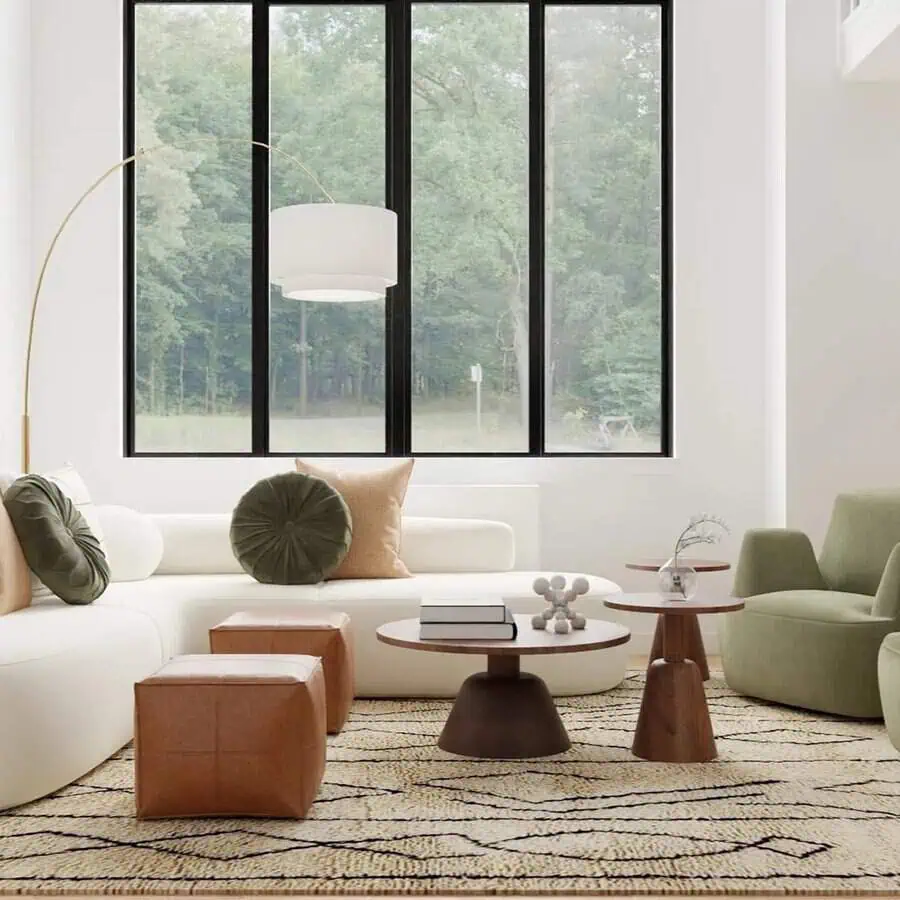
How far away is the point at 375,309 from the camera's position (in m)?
6.32

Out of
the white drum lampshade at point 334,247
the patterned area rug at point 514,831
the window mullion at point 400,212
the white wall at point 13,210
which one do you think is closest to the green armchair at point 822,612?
the patterned area rug at point 514,831

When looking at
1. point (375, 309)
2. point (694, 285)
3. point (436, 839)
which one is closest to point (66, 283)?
point (375, 309)

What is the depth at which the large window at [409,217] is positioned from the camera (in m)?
6.27

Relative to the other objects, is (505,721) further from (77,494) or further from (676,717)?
(77,494)

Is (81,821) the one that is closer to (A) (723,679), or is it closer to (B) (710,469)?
(A) (723,679)

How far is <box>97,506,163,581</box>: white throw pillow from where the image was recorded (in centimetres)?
502

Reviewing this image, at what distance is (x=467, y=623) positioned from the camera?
374 centimetres

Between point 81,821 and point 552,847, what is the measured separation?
1.19 metres

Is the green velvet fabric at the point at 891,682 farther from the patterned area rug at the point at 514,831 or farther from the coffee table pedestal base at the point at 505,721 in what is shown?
the coffee table pedestal base at the point at 505,721

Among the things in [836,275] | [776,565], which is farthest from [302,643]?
[836,275]

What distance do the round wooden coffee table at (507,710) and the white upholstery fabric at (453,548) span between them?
1.49 m

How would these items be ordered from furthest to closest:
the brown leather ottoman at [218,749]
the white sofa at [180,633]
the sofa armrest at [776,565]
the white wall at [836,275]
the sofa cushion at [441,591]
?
the white wall at [836,275]
the sofa armrest at [776,565]
the sofa cushion at [441,591]
the white sofa at [180,633]
the brown leather ottoman at [218,749]

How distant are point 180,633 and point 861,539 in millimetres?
2682

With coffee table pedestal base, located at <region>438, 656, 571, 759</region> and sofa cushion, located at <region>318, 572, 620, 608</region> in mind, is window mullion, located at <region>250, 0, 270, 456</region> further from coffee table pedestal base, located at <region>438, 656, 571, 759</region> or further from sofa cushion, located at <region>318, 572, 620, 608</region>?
coffee table pedestal base, located at <region>438, 656, 571, 759</region>
